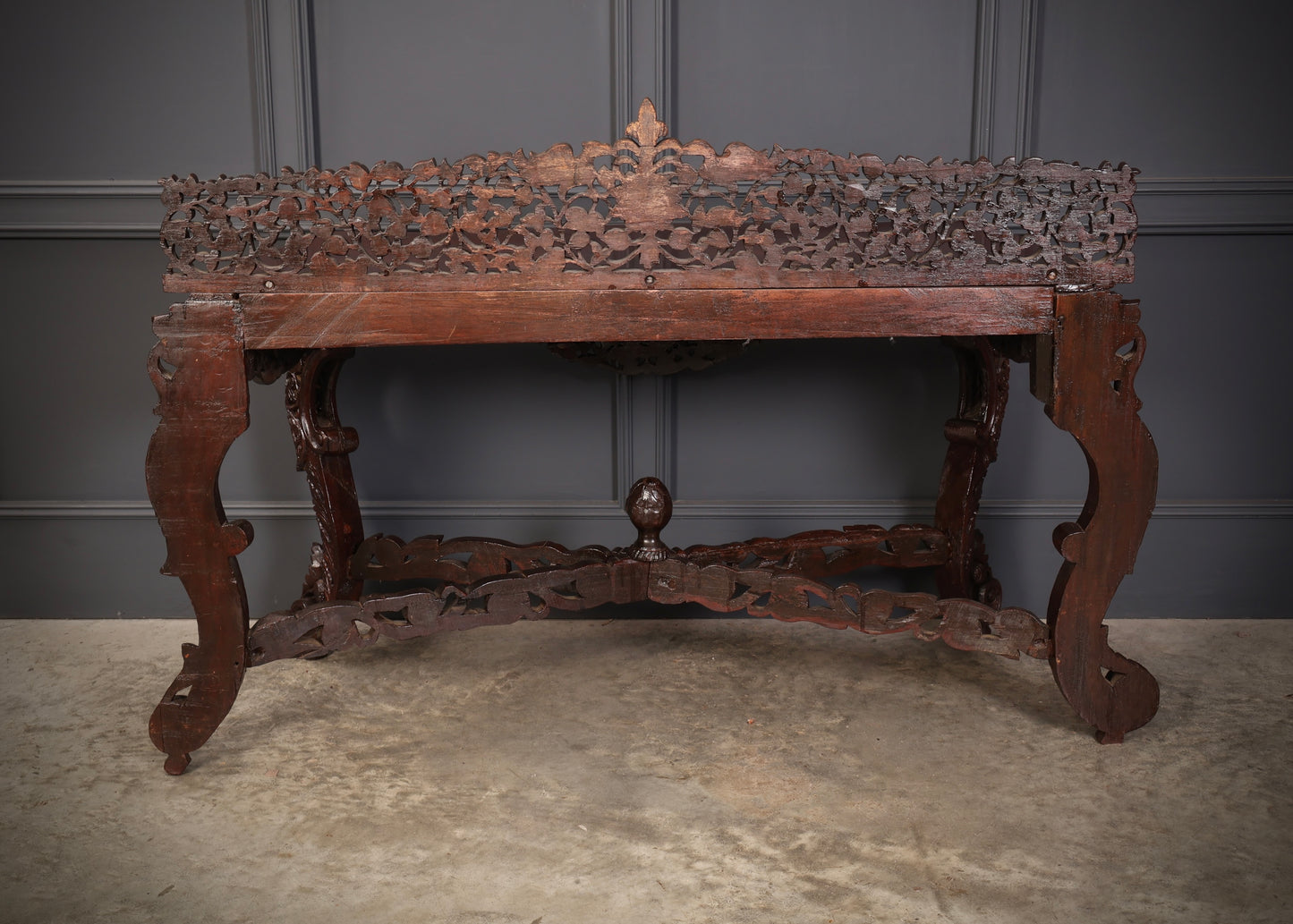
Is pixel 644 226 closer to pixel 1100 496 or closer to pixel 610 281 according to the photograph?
pixel 610 281

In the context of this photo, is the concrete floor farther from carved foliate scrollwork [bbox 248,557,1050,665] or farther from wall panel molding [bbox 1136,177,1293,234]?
wall panel molding [bbox 1136,177,1293,234]

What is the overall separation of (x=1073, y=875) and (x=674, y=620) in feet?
4.53

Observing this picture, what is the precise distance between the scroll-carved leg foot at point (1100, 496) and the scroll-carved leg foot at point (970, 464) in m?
0.45

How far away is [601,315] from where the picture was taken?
180cm

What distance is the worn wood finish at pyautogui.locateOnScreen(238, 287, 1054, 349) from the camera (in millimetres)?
1791

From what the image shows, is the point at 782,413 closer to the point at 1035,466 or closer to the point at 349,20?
the point at 1035,466

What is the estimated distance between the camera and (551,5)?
255cm

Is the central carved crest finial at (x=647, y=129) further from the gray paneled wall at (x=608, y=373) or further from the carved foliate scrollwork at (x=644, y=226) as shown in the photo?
the gray paneled wall at (x=608, y=373)

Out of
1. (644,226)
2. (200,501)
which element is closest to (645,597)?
(644,226)

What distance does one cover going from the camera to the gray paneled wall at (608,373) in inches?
101

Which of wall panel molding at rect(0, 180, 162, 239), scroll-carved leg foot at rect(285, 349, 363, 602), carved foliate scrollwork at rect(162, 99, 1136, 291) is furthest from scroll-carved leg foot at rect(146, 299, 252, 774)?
wall panel molding at rect(0, 180, 162, 239)

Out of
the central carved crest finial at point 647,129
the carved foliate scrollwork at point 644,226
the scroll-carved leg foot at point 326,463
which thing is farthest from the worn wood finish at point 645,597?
the central carved crest finial at point 647,129

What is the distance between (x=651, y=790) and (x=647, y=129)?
1.25 meters

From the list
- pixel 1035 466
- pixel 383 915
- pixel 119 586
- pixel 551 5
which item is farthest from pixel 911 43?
pixel 119 586
